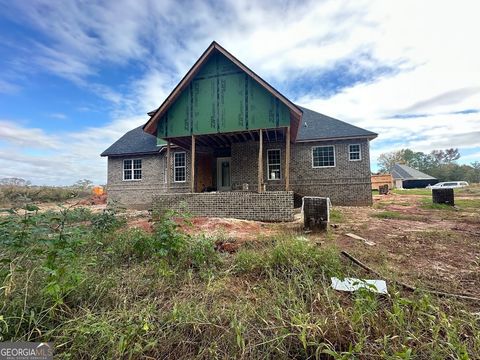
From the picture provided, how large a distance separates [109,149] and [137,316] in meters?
18.0

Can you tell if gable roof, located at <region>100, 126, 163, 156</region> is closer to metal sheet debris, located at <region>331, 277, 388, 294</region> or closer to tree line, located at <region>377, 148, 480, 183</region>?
metal sheet debris, located at <region>331, 277, 388, 294</region>

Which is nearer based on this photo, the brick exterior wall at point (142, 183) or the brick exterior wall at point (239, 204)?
the brick exterior wall at point (239, 204)

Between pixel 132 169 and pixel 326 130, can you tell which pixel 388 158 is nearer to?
pixel 326 130

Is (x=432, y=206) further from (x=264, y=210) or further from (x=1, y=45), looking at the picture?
(x=1, y=45)

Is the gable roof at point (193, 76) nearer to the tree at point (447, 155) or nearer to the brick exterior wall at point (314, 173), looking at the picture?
the brick exterior wall at point (314, 173)

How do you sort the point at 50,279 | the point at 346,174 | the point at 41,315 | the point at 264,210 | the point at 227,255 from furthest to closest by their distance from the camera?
the point at 346,174 < the point at 264,210 < the point at 227,255 < the point at 50,279 < the point at 41,315

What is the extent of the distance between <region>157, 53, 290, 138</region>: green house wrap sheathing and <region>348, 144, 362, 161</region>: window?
6.22 metres

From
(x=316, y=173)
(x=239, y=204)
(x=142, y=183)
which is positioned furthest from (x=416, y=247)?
(x=142, y=183)

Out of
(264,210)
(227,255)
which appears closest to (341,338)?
(227,255)

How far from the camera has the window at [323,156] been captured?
1396 centimetres

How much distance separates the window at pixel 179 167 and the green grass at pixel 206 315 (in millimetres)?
12848

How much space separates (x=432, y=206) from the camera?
37.7 ft

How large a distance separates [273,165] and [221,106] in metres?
5.50

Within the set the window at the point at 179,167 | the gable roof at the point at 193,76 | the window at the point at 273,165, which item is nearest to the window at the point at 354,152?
the window at the point at 273,165
